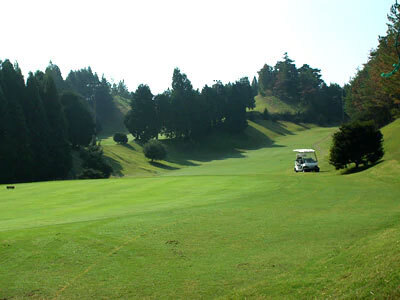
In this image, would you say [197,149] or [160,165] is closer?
[160,165]

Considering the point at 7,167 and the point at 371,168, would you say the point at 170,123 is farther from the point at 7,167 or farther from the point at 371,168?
the point at 371,168

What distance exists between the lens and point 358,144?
117ft

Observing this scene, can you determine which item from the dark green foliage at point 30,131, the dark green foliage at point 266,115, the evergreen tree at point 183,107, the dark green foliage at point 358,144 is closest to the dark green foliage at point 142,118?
the evergreen tree at point 183,107

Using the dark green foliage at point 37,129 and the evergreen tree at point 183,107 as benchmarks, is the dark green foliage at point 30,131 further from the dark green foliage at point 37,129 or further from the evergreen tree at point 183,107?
the evergreen tree at point 183,107

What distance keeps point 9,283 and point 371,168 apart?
2933 cm

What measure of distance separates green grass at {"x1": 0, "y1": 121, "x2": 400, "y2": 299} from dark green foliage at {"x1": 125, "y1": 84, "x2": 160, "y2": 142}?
263 ft

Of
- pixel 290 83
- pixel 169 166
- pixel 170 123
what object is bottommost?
pixel 169 166

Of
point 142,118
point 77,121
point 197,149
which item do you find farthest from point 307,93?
point 77,121

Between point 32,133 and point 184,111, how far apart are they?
48.9 metres

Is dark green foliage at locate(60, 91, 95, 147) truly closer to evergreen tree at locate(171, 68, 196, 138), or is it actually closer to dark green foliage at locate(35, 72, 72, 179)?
dark green foliage at locate(35, 72, 72, 179)

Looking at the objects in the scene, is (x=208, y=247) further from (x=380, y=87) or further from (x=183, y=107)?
(x=183, y=107)

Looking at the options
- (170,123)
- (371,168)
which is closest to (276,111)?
(170,123)

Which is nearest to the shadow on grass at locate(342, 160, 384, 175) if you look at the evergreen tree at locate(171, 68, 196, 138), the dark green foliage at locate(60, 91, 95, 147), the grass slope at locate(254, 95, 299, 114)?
the dark green foliage at locate(60, 91, 95, 147)

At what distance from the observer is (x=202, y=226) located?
14.3 metres
